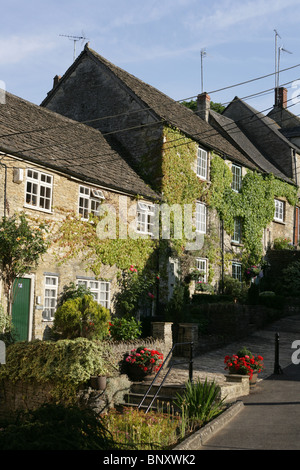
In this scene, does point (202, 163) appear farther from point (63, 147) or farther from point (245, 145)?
point (63, 147)

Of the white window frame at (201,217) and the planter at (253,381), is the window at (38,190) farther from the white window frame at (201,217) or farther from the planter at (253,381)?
the white window frame at (201,217)

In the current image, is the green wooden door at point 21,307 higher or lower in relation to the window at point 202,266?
lower

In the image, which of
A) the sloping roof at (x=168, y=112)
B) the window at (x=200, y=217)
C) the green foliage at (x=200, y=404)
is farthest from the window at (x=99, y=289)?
the sloping roof at (x=168, y=112)

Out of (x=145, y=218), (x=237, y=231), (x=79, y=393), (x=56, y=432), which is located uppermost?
(x=237, y=231)

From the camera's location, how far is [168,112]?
85.2ft

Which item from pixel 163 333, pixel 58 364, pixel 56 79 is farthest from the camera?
pixel 56 79

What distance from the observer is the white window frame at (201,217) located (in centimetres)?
2525

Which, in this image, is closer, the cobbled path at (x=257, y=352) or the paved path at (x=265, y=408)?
the paved path at (x=265, y=408)

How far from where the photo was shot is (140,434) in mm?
8805

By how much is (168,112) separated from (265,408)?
59.0ft

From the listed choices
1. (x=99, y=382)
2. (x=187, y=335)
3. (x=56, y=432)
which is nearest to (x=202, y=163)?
(x=187, y=335)

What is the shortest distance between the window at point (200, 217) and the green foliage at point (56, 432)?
61.9 feet

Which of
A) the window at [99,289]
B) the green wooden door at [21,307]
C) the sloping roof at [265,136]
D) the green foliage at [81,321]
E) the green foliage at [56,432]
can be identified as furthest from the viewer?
the sloping roof at [265,136]

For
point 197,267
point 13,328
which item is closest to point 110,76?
point 197,267
